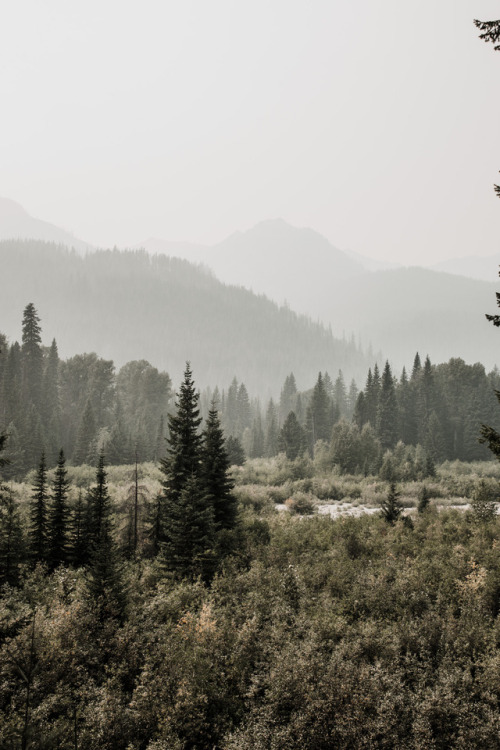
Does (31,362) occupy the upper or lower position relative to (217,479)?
upper

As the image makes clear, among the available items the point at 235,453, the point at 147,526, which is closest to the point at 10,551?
the point at 147,526

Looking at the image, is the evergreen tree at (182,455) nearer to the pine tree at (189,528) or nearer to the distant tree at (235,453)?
the pine tree at (189,528)

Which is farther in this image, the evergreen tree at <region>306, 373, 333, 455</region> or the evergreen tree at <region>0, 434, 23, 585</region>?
the evergreen tree at <region>306, 373, 333, 455</region>

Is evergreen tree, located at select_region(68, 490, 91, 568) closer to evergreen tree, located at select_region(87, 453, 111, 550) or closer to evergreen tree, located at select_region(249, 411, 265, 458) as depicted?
evergreen tree, located at select_region(87, 453, 111, 550)

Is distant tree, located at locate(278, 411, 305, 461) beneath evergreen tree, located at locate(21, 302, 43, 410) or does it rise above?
beneath

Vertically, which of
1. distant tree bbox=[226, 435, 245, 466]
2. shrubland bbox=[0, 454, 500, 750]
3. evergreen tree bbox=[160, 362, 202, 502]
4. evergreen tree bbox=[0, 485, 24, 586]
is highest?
evergreen tree bbox=[160, 362, 202, 502]

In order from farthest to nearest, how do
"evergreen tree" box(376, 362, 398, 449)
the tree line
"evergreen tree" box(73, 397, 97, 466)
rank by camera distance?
"evergreen tree" box(376, 362, 398, 449)
"evergreen tree" box(73, 397, 97, 466)
the tree line

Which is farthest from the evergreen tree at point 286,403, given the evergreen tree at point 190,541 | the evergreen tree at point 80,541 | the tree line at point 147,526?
the evergreen tree at point 190,541

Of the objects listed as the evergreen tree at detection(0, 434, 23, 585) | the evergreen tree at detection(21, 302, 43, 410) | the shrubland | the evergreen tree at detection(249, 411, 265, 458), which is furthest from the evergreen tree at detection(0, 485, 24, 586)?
the evergreen tree at detection(249, 411, 265, 458)

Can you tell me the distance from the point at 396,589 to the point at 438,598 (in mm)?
1701

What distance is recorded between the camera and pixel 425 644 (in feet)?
52.1

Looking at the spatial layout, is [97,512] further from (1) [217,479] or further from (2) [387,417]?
(2) [387,417]

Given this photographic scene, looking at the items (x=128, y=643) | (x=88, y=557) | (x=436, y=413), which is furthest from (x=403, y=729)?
(x=436, y=413)

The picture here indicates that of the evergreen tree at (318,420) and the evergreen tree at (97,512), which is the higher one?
the evergreen tree at (318,420)
